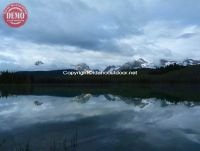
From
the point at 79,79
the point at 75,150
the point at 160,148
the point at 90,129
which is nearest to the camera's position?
the point at 75,150

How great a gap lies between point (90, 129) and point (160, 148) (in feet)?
25.8

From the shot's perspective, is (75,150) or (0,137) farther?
(0,137)

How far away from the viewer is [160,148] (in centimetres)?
1833

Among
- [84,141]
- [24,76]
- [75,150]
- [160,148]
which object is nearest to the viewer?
[75,150]

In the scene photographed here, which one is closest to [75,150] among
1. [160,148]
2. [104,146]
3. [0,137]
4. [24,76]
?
[104,146]

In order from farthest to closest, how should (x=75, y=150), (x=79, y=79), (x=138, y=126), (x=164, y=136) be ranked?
(x=79, y=79)
(x=138, y=126)
(x=164, y=136)
(x=75, y=150)

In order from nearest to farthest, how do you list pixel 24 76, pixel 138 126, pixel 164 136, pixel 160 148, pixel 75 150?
pixel 75 150
pixel 160 148
pixel 164 136
pixel 138 126
pixel 24 76

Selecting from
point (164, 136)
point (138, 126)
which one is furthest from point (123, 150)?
point (138, 126)

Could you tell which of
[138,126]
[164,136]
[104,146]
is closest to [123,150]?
[104,146]

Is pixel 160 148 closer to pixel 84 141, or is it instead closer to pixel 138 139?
pixel 138 139

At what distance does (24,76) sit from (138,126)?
Result: 160 m

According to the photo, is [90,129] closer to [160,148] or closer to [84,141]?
[84,141]

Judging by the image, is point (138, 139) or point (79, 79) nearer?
point (138, 139)

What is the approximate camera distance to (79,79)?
196125mm
